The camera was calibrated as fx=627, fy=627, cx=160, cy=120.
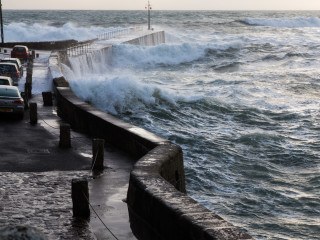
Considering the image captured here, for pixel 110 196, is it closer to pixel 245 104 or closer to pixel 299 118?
pixel 299 118

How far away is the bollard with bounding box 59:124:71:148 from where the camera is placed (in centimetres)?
1622

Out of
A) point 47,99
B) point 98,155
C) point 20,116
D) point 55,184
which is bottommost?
point 47,99

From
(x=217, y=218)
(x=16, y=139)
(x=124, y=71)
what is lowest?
(x=124, y=71)

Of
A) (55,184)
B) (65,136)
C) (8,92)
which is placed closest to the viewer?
(55,184)

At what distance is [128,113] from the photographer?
1069 inches

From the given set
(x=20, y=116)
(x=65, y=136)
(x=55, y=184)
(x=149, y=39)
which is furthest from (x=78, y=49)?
(x=55, y=184)

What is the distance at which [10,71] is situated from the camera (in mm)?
30984

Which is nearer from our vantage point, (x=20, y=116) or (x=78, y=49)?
(x=20, y=116)

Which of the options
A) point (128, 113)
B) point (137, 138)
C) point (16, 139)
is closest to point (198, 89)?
point (128, 113)

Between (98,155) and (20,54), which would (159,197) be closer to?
(98,155)

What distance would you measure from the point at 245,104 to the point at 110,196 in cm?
1900

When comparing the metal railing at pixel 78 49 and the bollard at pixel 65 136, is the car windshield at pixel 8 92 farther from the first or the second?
the metal railing at pixel 78 49

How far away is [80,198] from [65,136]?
6.12 meters

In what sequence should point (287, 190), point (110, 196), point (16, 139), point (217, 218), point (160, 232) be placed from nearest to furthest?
1. point (217, 218)
2. point (160, 232)
3. point (110, 196)
4. point (287, 190)
5. point (16, 139)
